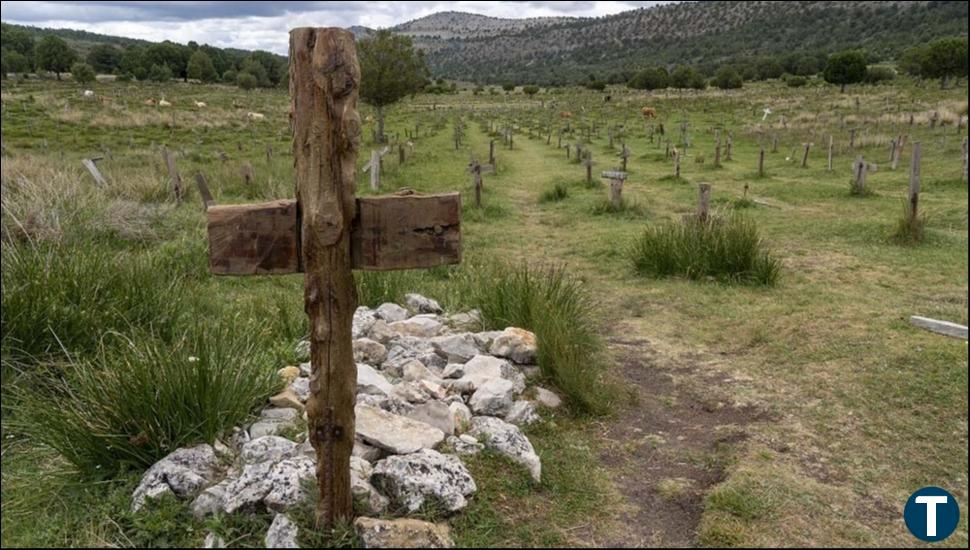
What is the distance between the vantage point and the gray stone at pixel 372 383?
464cm

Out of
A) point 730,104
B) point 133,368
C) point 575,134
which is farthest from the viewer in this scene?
point 730,104

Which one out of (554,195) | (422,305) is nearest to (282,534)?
(422,305)

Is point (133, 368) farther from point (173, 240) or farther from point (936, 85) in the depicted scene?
point (936, 85)

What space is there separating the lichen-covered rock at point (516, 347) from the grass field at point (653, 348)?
71 cm

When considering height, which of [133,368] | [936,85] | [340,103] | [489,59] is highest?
[489,59]

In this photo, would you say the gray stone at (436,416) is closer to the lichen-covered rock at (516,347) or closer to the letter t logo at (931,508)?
the lichen-covered rock at (516,347)

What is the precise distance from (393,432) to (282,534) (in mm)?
980

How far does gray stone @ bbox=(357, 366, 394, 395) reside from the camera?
183 inches

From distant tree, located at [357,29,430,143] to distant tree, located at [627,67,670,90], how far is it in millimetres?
37573

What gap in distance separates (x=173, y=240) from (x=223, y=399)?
6.95 meters

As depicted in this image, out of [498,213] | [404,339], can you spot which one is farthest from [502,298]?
[498,213]

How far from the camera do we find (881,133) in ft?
79.2

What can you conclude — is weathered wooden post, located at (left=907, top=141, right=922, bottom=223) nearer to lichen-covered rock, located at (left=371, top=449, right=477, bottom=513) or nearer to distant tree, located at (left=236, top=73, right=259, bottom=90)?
lichen-covered rock, located at (left=371, top=449, right=477, bottom=513)

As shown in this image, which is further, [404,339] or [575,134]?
[575,134]
